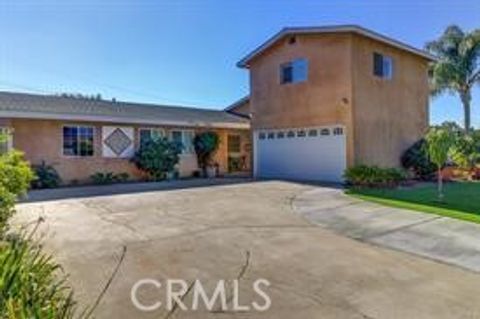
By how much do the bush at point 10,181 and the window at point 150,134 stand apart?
1246 centimetres

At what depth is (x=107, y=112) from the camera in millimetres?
20266

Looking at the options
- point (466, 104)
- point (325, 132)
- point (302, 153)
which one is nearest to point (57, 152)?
point (302, 153)

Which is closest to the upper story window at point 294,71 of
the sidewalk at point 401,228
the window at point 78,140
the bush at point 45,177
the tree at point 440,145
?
the tree at point 440,145

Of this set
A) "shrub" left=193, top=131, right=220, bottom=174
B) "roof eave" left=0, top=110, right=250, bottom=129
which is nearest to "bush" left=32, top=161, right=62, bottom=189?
"roof eave" left=0, top=110, right=250, bottom=129

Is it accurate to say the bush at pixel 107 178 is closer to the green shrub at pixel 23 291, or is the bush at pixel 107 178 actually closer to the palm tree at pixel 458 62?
the green shrub at pixel 23 291

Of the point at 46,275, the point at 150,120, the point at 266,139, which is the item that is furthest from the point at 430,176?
the point at 46,275

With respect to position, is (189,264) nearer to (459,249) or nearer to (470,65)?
(459,249)

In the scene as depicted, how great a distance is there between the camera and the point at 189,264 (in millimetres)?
6930

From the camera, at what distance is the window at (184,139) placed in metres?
22.3

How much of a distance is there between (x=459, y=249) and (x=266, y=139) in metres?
15.3

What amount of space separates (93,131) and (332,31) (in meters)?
11.3

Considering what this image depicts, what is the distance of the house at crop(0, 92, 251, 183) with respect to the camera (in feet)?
58.6

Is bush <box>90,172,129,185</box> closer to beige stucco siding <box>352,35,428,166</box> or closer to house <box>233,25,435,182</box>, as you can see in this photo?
house <box>233,25,435,182</box>

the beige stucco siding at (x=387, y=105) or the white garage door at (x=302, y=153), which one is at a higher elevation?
the beige stucco siding at (x=387, y=105)
